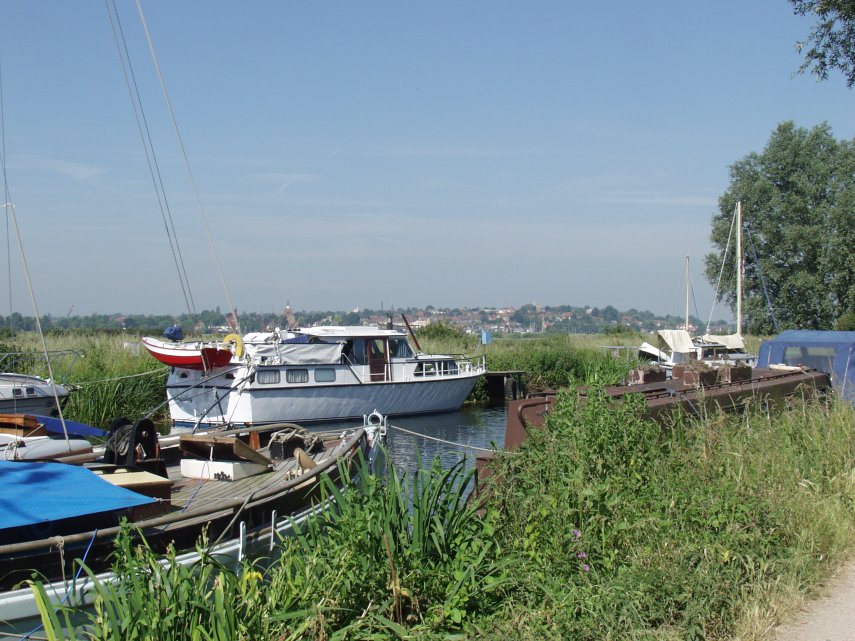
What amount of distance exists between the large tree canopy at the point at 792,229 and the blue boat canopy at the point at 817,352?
35.8m

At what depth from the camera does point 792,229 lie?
5106cm

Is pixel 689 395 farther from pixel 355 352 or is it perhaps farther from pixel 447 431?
pixel 355 352

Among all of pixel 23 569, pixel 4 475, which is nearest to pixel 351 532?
pixel 23 569

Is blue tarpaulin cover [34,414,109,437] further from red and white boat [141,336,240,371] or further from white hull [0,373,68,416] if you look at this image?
red and white boat [141,336,240,371]

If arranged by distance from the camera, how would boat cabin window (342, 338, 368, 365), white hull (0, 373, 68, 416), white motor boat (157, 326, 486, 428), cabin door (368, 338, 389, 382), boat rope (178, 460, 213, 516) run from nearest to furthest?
boat rope (178, 460, 213, 516)
white hull (0, 373, 68, 416)
white motor boat (157, 326, 486, 428)
boat cabin window (342, 338, 368, 365)
cabin door (368, 338, 389, 382)

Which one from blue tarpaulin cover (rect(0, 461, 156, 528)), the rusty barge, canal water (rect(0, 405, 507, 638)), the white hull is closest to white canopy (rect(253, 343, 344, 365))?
canal water (rect(0, 405, 507, 638))

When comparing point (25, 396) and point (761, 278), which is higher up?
point (761, 278)

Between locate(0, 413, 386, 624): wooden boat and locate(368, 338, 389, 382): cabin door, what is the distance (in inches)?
674

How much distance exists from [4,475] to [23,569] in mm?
1322

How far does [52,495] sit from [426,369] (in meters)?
23.7

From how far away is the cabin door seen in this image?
1185 inches

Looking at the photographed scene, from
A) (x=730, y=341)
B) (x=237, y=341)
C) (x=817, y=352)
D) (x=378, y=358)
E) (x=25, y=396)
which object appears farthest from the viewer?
(x=730, y=341)

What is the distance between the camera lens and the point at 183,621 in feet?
17.3

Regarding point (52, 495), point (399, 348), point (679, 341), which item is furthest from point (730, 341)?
point (52, 495)
